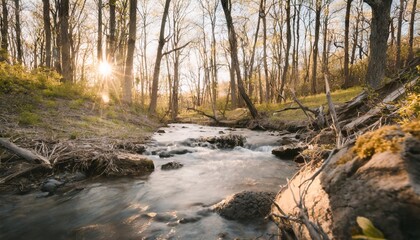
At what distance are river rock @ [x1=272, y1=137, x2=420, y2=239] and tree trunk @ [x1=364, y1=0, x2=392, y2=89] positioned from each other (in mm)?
8304

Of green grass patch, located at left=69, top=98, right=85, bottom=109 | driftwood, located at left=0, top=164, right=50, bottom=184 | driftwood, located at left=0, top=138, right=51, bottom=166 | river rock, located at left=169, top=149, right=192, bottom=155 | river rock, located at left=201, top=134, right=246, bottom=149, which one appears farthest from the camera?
green grass patch, located at left=69, top=98, right=85, bottom=109

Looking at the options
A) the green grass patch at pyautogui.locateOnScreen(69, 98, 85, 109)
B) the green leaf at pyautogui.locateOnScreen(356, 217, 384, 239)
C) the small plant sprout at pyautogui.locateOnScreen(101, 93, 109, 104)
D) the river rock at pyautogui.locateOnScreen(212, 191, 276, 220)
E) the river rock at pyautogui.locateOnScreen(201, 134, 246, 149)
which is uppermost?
the small plant sprout at pyautogui.locateOnScreen(101, 93, 109, 104)

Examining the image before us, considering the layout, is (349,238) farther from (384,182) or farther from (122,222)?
(122,222)

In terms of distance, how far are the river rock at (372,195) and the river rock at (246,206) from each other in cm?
168

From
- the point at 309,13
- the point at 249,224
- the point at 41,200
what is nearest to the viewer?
the point at 249,224

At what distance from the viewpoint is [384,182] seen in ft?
5.41

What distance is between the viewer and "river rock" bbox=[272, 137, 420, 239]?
1508 mm

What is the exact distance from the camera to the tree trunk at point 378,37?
9.47 m

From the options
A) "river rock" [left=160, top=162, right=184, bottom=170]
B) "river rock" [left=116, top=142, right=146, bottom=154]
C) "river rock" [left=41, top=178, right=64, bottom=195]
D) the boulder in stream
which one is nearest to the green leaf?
the boulder in stream

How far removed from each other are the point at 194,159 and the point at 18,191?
4.55 metres

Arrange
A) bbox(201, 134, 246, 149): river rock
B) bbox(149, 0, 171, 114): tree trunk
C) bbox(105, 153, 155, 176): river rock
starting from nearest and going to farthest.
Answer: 1. bbox(105, 153, 155, 176): river rock
2. bbox(201, 134, 246, 149): river rock
3. bbox(149, 0, 171, 114): tree trunk

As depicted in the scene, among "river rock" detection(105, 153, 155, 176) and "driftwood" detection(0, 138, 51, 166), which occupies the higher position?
"driftwood" detection(0, 138, 51, 166)

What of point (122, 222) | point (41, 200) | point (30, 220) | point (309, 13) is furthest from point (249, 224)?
point (309, 13)

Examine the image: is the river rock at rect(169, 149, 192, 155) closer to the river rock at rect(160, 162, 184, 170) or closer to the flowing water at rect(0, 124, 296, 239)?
the river rock at rect(160, 162, 184, 170)
